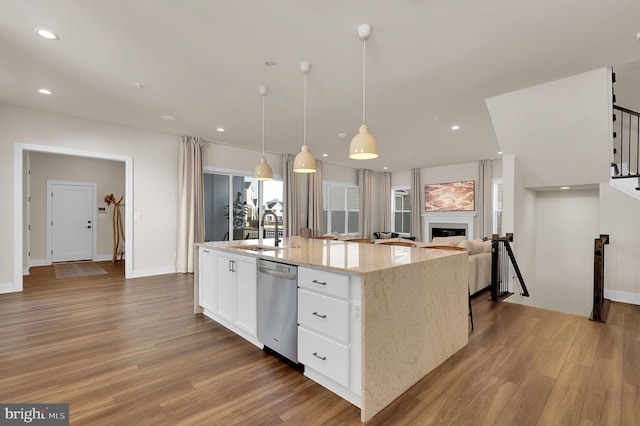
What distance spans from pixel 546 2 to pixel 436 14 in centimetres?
79

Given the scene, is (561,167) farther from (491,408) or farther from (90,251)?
(90,251)

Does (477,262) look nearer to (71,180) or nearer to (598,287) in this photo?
(598,287)

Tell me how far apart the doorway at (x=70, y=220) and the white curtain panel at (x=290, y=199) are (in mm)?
5275

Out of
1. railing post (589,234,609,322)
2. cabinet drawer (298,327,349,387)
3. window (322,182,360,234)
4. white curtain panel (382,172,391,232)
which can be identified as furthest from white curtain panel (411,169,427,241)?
cabinet drawer (298,327,349,387)

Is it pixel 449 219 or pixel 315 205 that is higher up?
pixel 315 205

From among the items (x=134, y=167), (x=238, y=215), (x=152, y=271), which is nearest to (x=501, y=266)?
(x=238, y=215)

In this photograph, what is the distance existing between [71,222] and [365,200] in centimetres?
854

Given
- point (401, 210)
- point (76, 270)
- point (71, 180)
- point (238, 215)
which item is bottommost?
point (76, 270)

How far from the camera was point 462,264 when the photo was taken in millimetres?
2703

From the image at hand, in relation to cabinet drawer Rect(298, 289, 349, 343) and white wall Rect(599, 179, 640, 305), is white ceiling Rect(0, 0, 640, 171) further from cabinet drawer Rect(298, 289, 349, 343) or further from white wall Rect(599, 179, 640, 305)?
cabinet drawer Rect(298, 289, 349, 343)

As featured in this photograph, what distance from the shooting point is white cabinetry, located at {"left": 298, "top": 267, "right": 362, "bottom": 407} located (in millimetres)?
1851

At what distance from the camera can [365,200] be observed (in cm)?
1029

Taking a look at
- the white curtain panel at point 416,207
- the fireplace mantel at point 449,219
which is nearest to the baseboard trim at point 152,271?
the white curtain panel at point 416,207

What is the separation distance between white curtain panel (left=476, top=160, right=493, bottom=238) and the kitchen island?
262 inches
